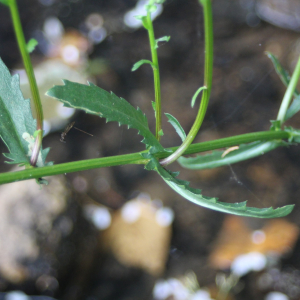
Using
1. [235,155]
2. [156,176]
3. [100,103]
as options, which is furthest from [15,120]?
[156,176]

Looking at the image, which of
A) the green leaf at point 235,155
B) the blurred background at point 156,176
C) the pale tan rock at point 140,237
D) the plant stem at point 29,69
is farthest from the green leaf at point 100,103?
the pale tan rock at point 140,237

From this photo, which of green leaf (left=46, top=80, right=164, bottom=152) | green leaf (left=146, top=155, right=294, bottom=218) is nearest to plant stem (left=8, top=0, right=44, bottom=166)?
green leaf (left=46, top=80, right=164, bottom=152)

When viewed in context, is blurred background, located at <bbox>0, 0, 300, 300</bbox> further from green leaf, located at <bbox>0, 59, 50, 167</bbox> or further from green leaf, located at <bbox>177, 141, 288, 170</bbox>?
green leaf, located at <bbox>0, 59, 50, 167</bbox>

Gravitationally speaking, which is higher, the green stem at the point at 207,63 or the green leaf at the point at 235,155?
the green stem at the point at 207,63

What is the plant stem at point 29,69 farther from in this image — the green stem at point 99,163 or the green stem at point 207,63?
the green stem at point 207,63

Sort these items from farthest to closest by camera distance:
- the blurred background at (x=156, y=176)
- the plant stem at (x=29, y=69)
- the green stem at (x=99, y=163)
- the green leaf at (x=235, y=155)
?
the blurred background at (x=156, y=176) → the green leaf at (x=235, y=155) → the green stem at (x=99, y=163) → the plant stem at (x=29, y=69)

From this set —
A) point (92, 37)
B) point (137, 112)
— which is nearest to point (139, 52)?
point (92, 37)

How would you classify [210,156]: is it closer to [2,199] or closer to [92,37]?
[2,199]
